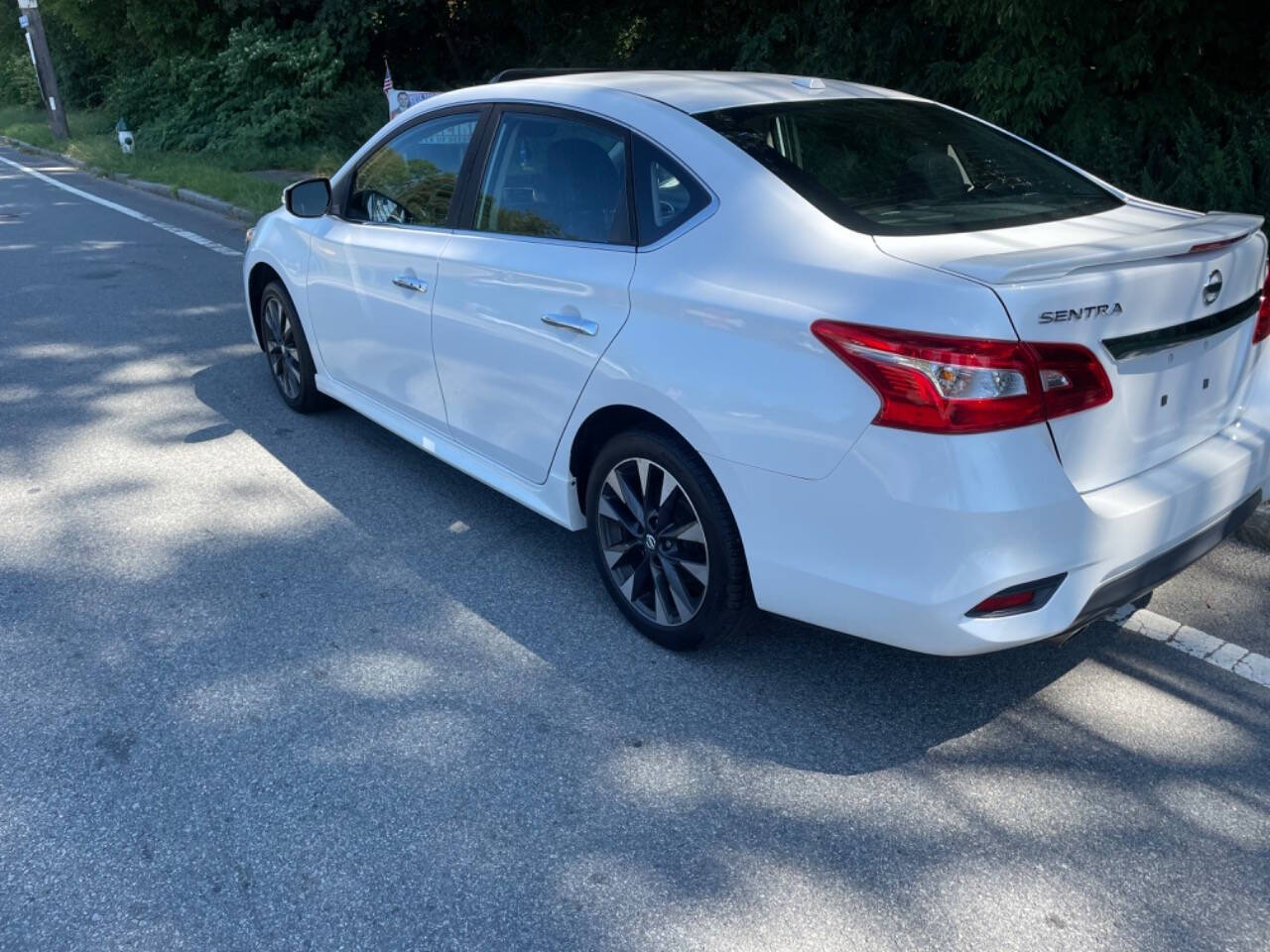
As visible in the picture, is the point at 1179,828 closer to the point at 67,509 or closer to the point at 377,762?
the point at 377,762

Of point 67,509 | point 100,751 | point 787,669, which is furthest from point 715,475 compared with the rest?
point 67,509

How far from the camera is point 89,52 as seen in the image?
32.2 m

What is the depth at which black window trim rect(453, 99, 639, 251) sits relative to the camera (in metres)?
3.64

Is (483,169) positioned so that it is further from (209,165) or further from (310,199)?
(209,165)

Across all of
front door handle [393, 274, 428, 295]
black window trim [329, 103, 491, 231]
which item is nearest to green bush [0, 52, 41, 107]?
black window trim [329, 103, 491, 231]

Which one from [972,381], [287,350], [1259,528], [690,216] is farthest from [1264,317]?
[287,350]

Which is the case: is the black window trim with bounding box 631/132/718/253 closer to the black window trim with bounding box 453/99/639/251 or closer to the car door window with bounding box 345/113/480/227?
the black window trim with bounding box 453/99/639/251

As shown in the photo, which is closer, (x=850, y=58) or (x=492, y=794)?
(x=492, y=794)

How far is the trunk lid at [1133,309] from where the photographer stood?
9.11 ft

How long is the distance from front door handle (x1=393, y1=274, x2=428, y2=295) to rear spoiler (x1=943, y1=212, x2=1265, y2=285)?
7.34 feet

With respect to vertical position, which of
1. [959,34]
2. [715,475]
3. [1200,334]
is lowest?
[715,475]

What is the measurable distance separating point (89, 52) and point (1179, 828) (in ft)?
118

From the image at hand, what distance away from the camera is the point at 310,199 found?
5.30m

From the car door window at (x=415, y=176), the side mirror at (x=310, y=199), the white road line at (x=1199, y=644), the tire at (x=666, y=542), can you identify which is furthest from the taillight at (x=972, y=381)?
the side mirror at (x=310, y=199)
